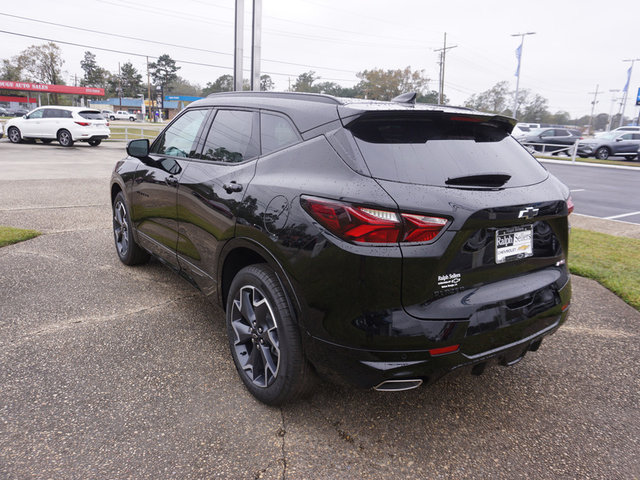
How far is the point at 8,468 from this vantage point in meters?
2.09

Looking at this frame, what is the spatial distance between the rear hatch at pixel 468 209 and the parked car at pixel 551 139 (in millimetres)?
27934

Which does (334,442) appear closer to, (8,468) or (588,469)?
(588,469)

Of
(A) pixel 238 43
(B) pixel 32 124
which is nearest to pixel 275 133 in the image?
(A) pixel 238 43

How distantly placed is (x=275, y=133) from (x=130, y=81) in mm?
126343

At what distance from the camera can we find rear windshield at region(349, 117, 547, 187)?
2141 mm

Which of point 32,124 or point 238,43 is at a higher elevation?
point 238,43

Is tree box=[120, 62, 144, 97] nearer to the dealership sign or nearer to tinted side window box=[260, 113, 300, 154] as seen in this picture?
the dealership sign

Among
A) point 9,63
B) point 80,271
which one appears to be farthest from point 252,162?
point 9,63

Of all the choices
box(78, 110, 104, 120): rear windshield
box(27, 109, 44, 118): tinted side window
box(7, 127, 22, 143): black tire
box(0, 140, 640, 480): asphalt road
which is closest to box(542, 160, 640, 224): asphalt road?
box(0, 140, 640, 480): asphalt road

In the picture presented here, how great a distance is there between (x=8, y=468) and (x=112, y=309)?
1.84m

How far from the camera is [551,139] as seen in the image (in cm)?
2816

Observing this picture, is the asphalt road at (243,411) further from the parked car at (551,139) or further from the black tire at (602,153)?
the black tire at (602,153)

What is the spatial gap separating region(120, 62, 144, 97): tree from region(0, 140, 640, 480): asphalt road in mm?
124081

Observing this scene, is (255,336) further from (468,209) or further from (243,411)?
(468,209)
